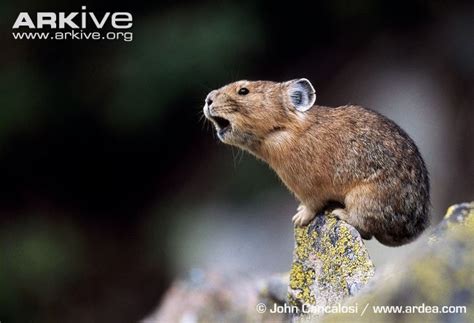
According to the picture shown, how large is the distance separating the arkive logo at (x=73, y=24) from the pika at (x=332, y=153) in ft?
3.73

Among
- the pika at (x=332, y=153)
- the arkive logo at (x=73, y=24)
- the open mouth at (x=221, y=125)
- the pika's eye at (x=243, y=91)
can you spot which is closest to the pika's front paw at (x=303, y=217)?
the pika at (x=332, y=153)

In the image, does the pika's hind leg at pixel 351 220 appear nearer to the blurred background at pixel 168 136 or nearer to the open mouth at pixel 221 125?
the open mouth at pixel 221 125

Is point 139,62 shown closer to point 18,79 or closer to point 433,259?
point 18,79

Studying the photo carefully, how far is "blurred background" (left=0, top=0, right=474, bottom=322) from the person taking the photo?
8164mm

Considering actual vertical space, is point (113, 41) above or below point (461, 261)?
above

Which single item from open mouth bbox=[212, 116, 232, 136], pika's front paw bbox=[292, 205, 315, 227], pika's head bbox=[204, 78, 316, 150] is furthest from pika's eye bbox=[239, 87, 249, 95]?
pika's front paw bbox=[292, 205, 315, 227]

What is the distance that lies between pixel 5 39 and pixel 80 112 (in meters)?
1.49

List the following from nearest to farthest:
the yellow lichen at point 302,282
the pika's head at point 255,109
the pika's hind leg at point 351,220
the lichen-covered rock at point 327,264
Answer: the lichen-covered rock at point 327,264 < the yellow lichen at point 302,282 < the pika's hind leg at point 351,220 < the pika's head at point 255,109

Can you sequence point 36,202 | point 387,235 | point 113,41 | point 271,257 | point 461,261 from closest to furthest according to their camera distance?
point 461,261, point 387,235, point 113,41, point 271,257, point 36,202

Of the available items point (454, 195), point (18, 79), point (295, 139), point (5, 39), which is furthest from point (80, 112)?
point (295, 139)

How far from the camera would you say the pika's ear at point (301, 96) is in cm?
584

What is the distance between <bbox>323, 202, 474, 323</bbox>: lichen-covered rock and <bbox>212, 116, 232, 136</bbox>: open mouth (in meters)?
1.47

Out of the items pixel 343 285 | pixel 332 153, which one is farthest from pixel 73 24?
pixel 343 285

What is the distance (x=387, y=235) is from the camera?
18.5ft
